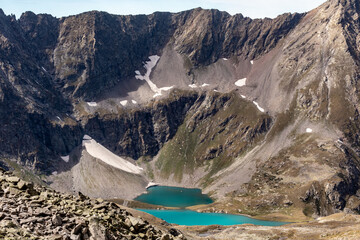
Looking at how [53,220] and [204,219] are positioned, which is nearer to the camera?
[53,220]

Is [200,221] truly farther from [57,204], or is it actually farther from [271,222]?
[57,204]

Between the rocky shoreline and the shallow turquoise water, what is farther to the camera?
the shallow turquoise water

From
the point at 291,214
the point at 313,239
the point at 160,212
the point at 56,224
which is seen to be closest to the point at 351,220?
the point at 313,239

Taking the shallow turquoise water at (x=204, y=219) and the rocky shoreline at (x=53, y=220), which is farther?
the shallow turquoise water at (x=204, y=219)

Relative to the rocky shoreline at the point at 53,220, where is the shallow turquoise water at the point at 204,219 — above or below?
above

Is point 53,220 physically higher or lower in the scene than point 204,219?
lower
